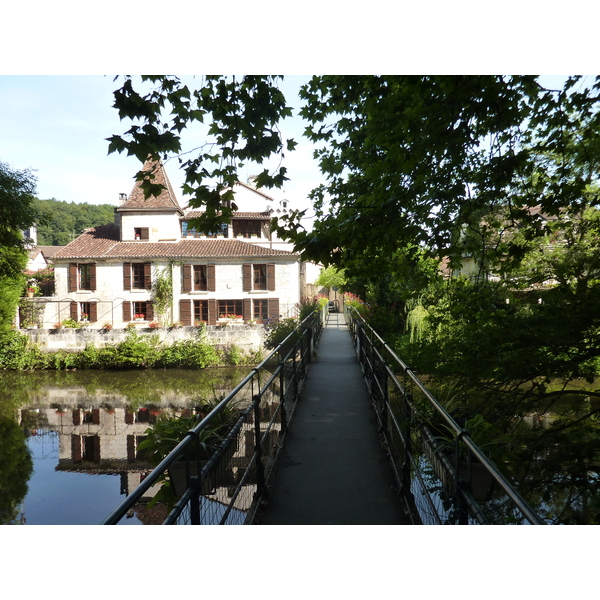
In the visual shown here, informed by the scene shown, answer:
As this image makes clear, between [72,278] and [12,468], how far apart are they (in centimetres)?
1335

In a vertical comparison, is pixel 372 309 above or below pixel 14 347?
above

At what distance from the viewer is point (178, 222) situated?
72.7ft

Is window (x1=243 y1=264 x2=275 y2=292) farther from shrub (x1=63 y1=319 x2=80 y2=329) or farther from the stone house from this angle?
shrub (x1=63 y1=319 x2=80 y2=329)

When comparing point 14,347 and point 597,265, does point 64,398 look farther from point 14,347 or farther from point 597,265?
point 597,265

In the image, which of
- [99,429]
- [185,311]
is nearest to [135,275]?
[185,311]

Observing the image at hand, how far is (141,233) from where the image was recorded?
21.9 meters

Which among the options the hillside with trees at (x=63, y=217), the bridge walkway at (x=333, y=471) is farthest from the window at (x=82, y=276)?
the bridge walkway at (x=333, y=471)

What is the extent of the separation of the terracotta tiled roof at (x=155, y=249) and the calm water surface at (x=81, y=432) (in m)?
6.20

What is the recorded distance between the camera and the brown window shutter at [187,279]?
20.5 meters

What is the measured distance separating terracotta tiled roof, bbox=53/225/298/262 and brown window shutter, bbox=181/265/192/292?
63 cm

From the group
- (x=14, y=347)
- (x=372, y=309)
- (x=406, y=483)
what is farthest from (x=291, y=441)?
(x=14, y=347)

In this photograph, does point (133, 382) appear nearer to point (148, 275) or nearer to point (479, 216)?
point (148, 275)

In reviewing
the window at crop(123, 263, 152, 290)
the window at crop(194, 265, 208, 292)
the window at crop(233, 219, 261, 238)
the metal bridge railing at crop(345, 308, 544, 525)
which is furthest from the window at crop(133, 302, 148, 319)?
the metal bridge railing at crop(345, 308, 544, 525)

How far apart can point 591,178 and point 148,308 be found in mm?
20196
